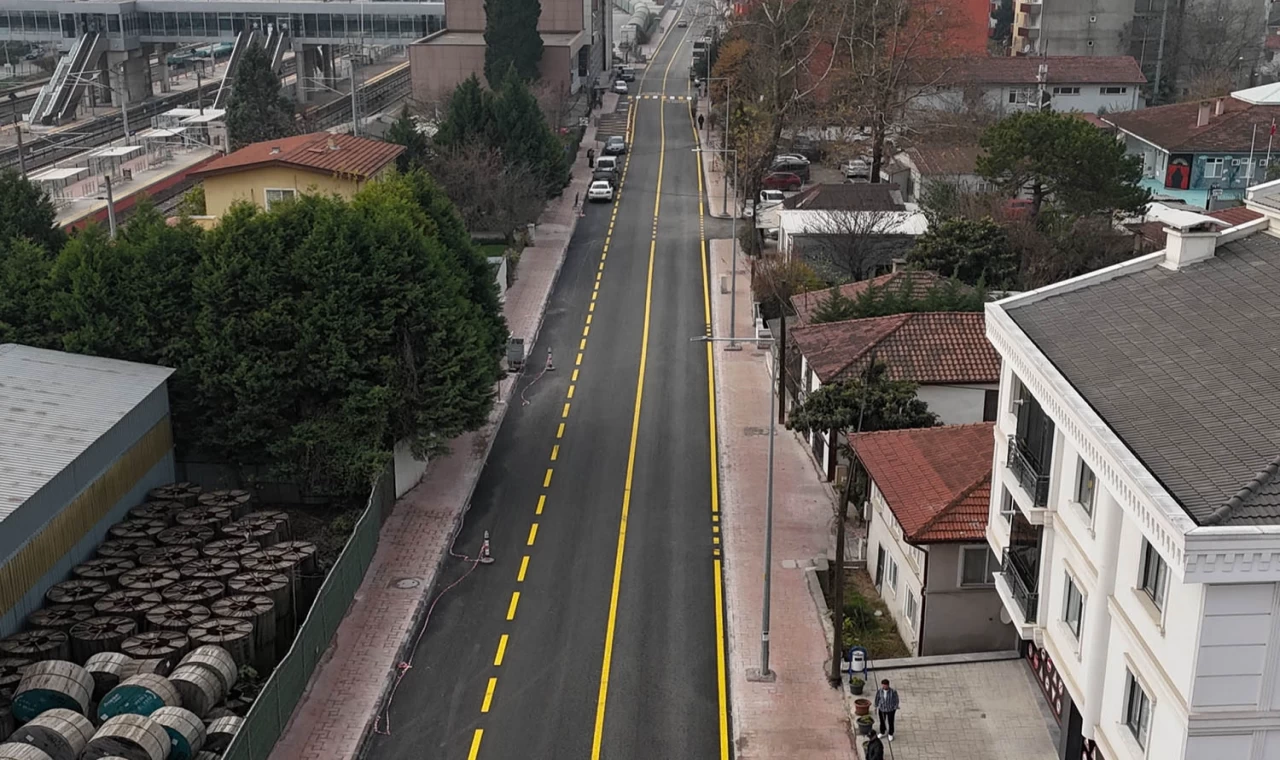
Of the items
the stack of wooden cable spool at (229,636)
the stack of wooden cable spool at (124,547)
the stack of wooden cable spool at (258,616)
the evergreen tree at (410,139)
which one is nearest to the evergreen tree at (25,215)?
the stack of wooden cable spool at (124,547)

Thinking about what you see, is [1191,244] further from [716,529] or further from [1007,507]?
[716,529]

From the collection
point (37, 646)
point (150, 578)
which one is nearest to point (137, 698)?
→ point (37, 646)

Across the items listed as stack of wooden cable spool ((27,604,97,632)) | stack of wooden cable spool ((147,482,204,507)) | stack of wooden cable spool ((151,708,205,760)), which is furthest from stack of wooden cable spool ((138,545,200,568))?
stack of wooden cable spool ((151,708,205,760))

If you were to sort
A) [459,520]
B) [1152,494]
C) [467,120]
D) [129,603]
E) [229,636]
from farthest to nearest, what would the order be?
[467,120] → [459,520] → [129,603] → [229,636] → [1152,494]

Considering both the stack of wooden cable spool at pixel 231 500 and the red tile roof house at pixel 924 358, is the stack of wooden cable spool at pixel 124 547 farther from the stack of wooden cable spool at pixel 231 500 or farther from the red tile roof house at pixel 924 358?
the red tile roof house at pixel 924 358

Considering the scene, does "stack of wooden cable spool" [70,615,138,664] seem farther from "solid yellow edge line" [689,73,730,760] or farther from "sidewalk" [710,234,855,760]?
"sidewalk" [710,234,855,760]

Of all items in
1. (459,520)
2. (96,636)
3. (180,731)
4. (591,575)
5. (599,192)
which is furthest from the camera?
(599,192)
